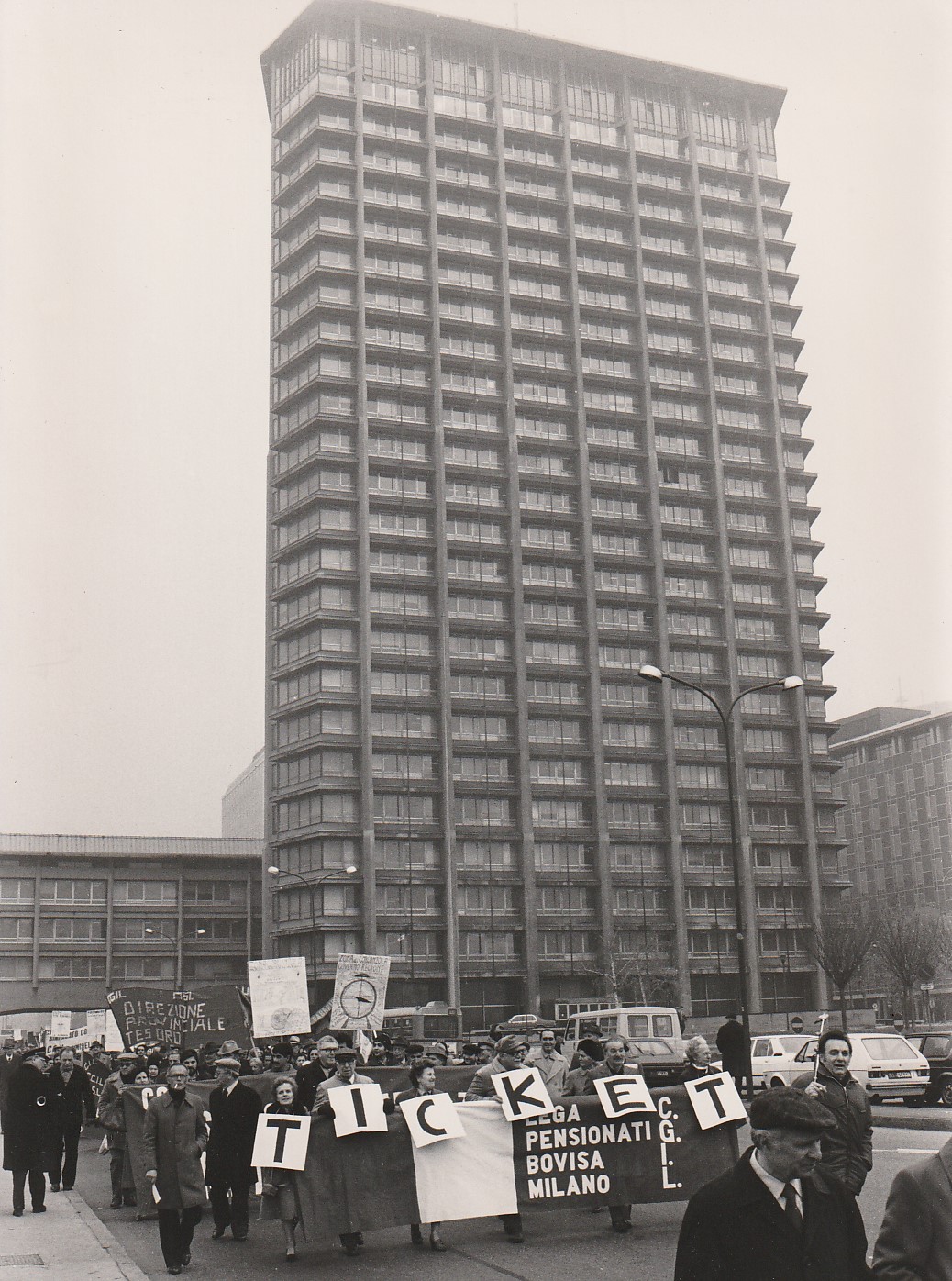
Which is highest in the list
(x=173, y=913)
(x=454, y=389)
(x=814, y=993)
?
(x=454, y=389)

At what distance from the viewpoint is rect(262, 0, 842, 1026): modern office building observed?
3548 inches

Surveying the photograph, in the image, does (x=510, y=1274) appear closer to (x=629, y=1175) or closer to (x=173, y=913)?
(x=629, y=1175)

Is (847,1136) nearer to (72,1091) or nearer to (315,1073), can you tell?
(315,1073)

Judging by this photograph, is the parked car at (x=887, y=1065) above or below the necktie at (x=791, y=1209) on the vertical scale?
below

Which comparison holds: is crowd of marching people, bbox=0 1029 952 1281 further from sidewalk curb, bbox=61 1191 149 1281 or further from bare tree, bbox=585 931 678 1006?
bare tree, bbox=585 931 678 1006

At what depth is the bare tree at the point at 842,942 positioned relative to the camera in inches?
3292

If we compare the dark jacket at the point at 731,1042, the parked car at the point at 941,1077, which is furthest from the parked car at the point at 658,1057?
the dark jacket at the point at 731,1042

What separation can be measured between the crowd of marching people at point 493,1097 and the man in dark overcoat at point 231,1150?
17 mm

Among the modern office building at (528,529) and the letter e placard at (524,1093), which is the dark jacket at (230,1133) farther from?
the modern office building at (528,529)

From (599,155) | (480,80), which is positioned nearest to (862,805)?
(599,155)

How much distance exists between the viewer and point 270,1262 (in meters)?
12.8

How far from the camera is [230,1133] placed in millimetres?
14125

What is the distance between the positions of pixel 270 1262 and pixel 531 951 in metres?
77.7

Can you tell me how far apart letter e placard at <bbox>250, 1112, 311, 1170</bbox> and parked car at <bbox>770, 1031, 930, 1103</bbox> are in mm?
17296
